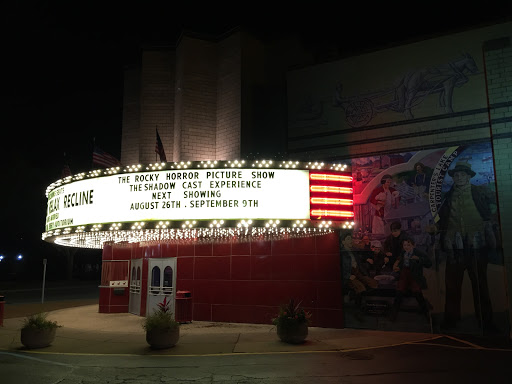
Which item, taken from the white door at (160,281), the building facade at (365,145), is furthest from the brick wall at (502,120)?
the white door at (160,281)

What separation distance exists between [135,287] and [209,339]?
7.92 metres

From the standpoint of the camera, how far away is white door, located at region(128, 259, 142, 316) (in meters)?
18.7

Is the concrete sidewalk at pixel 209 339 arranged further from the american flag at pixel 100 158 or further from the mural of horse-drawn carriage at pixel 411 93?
the mural of horse-drawn carriage at pixel 411 93

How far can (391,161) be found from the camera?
564 inches

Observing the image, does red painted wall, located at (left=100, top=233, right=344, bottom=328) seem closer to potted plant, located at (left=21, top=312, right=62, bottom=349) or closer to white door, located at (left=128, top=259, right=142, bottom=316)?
white door, located at (left=128, top=259, right=142, bottom=316)

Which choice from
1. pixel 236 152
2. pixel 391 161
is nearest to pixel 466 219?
pixel 391 161

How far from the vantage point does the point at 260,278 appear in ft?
50.5

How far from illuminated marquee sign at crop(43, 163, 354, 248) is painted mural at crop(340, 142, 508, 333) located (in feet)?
5.32

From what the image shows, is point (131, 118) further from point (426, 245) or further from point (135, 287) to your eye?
point (426, 245)

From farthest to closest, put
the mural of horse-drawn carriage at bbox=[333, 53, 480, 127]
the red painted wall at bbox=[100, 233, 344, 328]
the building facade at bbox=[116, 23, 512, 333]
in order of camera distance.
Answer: the red painted wall at bbox=[100, 233, 344, 328] < the mural of horse-drawn carriage at bbox=[333, 53, 480, 127] < the building facade at bbox=[116, 23, 512, 333]

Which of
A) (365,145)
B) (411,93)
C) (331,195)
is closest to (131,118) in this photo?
(365,145)

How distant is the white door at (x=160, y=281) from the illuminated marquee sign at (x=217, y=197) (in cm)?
473

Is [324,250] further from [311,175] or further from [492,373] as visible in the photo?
[492,373]

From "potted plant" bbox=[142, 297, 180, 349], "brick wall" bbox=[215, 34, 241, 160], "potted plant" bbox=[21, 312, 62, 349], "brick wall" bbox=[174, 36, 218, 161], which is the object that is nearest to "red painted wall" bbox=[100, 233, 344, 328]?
"brick wall" bbox=[215, 34, 241, 160]
